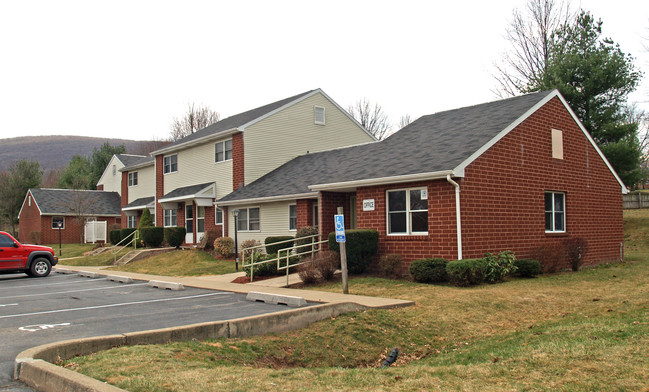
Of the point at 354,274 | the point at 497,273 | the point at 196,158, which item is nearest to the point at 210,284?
the point at 354,274

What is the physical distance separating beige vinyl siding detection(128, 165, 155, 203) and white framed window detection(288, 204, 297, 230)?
62.5 feet

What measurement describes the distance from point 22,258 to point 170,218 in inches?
512

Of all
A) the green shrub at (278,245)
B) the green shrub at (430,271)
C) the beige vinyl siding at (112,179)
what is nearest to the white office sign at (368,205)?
the green shrub at (430,271)

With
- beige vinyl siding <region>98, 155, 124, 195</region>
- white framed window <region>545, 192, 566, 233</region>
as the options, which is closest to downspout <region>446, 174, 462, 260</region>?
white framed window <region>545, 192, 566, 233</region>

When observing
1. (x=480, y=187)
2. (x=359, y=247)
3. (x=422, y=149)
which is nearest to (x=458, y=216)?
(x=480, y=187)

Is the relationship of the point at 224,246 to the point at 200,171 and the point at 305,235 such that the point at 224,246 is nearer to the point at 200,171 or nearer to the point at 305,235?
the point at 305,235

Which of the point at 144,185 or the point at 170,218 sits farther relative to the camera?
the point at 144,185

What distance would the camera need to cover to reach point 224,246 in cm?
2623

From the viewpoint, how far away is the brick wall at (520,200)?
1619 centimetres

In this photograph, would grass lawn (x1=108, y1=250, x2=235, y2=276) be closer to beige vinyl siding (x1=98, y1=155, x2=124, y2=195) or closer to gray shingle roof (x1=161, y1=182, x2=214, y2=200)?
gray shingle roof (x1=161, y1=182, x2=214, y2=200)

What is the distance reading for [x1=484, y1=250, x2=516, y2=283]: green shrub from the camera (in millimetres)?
15469

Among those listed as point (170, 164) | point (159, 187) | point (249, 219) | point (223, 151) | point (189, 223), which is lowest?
point (189, 223)

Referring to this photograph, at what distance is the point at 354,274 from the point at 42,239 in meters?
38.1

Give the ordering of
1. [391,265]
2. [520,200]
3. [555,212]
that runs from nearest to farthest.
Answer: [391,265]
[520,200]
[555,212]
